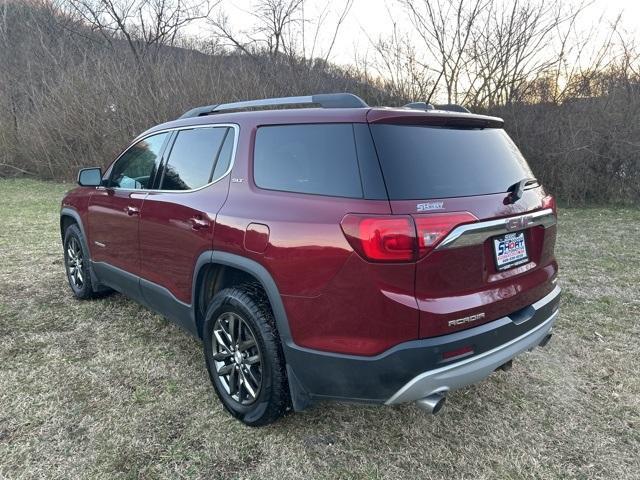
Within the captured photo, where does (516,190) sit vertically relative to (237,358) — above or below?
above

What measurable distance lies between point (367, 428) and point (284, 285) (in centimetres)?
106

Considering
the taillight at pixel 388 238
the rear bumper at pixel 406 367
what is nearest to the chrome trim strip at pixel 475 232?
the taillight at pixel 388 238

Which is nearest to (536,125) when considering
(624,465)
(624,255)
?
(624,255)

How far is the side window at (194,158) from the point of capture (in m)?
2.90

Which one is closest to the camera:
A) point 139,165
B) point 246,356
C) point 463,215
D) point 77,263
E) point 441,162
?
point 463,215

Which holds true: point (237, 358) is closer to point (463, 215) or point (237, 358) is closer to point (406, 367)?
point (406, 367)

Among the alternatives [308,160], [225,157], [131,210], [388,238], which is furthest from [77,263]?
[388,238]

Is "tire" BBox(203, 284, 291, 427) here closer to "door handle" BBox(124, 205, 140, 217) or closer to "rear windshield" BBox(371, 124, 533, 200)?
"rear windshield" BBox(371, 124, 533, 200)

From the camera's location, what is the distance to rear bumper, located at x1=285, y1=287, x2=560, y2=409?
2027 mm

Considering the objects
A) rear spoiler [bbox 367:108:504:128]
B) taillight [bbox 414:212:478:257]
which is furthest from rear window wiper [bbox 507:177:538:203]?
taillight [bbox 414:212:478:257]

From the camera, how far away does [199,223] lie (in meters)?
2.80

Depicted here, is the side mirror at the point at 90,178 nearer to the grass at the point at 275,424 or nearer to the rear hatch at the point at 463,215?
the grass at the point at 275,424

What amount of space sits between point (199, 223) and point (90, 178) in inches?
72.6

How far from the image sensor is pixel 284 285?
2.26 metres
